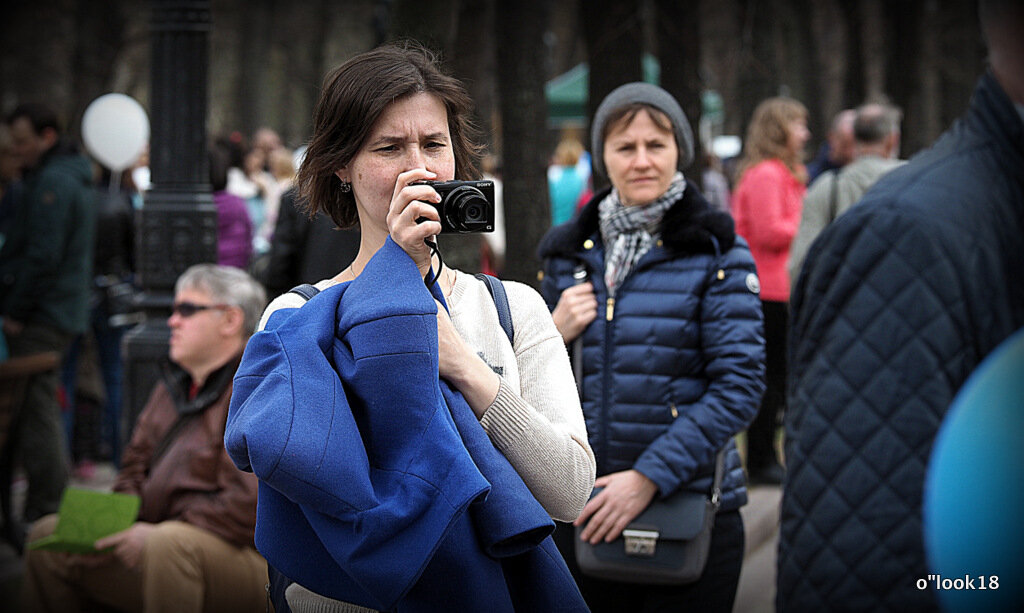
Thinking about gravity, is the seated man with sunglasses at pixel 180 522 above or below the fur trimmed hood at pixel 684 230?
below

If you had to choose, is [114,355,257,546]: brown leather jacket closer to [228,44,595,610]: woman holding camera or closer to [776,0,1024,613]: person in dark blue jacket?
[228,44,595,610]: woman holding camera

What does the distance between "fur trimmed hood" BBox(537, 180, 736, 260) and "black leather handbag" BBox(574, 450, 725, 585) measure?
765mm

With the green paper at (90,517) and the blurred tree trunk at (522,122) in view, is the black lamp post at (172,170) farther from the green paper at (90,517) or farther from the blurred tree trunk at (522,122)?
the blurred tree trunk at (522,122)

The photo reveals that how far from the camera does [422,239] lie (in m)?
2.18

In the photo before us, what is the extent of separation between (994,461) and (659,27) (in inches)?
297

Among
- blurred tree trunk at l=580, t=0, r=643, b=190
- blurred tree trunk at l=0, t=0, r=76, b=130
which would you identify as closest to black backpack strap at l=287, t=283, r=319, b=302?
blurred tree trunk at l=580, t=0, r=643, b=190

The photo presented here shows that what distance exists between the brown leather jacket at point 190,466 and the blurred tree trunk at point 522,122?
2689mm

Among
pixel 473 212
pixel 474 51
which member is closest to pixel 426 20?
pixel 474 51

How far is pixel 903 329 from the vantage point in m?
1.67

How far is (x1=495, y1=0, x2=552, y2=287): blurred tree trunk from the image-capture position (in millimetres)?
7466

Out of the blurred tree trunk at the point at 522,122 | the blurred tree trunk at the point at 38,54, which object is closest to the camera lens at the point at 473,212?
the blurred tree trunk at the point at 522,122

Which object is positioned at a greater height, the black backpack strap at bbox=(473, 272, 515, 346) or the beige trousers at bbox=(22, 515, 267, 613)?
the black backpack strap at bbox=(473, 272, 515, 346)

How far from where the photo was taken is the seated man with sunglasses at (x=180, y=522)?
452cm

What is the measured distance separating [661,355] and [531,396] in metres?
1.25
